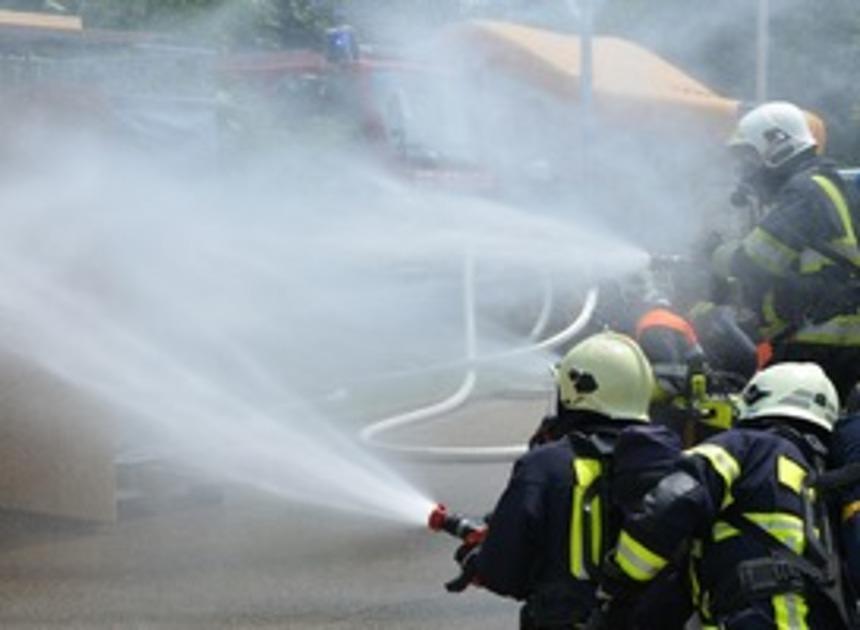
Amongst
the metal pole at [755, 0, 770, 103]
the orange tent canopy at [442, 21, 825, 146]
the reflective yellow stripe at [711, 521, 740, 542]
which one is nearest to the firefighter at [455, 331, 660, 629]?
the reflective yellow stripe at [711, 521, 740, 542]

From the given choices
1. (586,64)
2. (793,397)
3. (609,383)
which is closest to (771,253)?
(609,383)

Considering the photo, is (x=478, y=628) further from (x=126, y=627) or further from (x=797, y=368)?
(x=797, y=368)

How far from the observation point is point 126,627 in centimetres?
605

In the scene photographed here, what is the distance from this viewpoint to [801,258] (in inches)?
226

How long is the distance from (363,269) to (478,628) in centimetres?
488

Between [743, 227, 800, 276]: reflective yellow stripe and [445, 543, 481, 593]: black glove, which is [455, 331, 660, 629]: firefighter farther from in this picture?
[743, 227, 800, 276]: reflective yellow stripe

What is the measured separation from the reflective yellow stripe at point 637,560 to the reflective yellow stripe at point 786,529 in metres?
0.24

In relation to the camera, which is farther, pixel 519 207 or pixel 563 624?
pixel 519 207

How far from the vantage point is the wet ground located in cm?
620

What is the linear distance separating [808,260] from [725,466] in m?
2.21

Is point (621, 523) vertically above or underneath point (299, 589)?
above

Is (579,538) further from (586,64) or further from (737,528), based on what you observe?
(586,64)

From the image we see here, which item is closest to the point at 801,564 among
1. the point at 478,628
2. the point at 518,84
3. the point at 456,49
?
the point at 478,628

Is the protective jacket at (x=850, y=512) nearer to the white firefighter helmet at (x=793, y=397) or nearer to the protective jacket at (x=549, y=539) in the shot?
the white firefighter helmet at (x=793, y=397)
